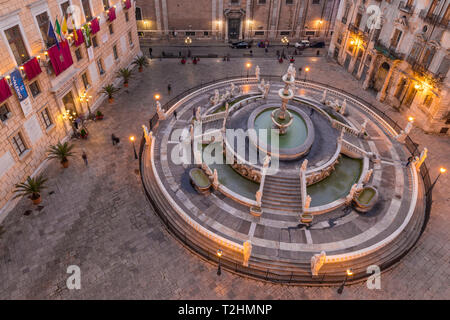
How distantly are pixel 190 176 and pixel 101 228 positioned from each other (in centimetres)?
833

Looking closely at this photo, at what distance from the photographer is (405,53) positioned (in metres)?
35.6

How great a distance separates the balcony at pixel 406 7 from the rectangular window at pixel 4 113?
41968 mm

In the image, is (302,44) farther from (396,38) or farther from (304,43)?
(396,38)

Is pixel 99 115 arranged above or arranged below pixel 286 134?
below

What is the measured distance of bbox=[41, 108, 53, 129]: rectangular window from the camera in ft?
91.1

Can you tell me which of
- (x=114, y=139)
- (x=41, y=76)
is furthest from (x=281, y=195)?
(x=41, y=76)

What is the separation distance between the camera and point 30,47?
2461 cm

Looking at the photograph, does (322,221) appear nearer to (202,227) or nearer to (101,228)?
(202,227)

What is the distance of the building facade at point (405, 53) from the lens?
31297 millimetres

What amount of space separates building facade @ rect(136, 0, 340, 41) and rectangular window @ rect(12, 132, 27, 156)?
124 ft

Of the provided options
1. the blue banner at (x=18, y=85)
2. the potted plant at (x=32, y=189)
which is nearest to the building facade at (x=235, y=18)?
the blue banner at (x=18, y=85)

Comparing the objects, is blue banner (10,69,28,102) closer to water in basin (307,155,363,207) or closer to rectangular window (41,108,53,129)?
rectangular window (41,108,53,129)

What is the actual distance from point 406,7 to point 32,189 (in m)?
43.5
